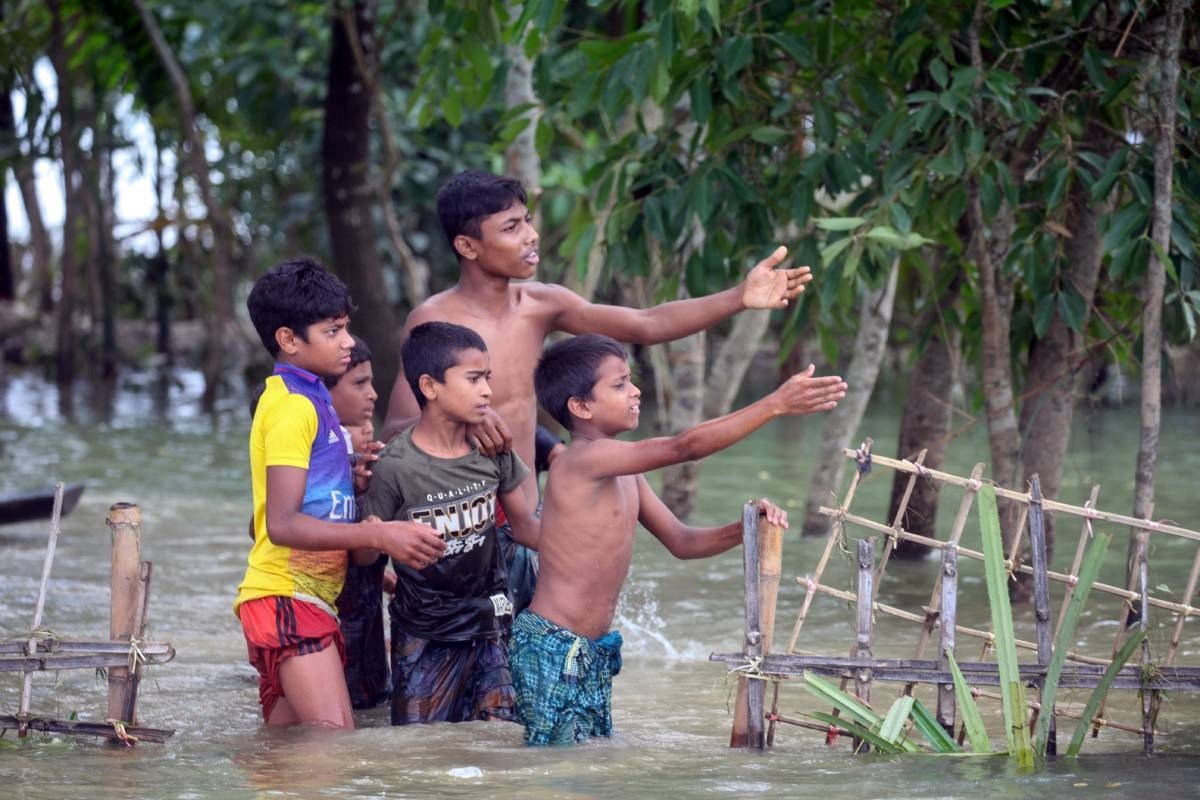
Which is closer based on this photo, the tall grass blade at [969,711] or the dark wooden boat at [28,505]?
the tall grass blade at [969,711]

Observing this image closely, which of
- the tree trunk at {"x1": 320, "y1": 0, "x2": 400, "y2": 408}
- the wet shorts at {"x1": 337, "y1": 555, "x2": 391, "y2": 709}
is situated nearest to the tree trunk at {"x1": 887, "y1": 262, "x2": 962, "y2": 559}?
the wet shorts at {"x1": 337, "y1": 555, "x2": 391, "y2": 709}

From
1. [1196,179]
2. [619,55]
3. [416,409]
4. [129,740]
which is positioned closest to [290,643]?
[129,740]

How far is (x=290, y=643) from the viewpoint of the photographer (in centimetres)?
390

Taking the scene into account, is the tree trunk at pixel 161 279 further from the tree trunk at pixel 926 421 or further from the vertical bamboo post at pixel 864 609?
the vertical bamboo post at pixel 864 609

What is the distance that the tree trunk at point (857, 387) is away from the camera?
A: 22.8 feet

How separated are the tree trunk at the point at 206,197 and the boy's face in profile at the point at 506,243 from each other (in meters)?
9.37

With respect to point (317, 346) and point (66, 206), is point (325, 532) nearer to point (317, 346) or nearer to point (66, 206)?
point (317, 346)

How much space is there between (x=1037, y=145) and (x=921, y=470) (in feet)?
7.55

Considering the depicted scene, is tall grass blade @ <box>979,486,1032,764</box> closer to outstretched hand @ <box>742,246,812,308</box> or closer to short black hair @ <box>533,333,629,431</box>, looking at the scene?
outstretched hand @ <box>742,246,812,308</box>

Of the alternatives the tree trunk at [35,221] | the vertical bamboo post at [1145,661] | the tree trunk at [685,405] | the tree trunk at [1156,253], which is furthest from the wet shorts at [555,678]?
the tree trunk at [35,221]

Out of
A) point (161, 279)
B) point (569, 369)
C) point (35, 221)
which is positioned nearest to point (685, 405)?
point (569, 369)

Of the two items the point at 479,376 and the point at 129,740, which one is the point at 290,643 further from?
the point at 479,376

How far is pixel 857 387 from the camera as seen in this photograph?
7.06 meters

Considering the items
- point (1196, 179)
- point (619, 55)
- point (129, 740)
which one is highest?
point (619, 55)
